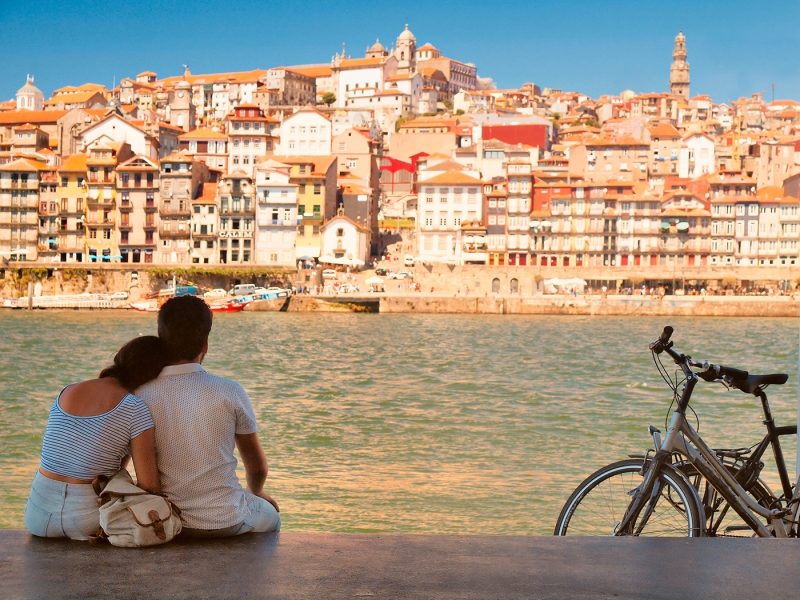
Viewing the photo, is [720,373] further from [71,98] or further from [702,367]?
[71,98]

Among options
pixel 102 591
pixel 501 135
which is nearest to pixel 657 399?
pixel 102 591

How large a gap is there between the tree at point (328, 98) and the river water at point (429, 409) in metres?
59.0

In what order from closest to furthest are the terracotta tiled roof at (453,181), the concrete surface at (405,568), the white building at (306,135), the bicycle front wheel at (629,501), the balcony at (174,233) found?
the concrete surface at (405,568)
the bicycle front wheel at (629,501)
the balcony at (174,233)
the terracotta tiled roof at (453,181)
the white building at (306,135)

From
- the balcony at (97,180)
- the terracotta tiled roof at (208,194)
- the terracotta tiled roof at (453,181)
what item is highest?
the terracotta tiled roof at (453,181)

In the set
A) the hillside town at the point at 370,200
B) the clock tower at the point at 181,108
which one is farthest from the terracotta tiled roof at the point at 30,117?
the clock tower at the point at 181,108

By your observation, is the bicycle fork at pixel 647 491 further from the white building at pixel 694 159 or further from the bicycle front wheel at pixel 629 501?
the white building at pixel 694 159

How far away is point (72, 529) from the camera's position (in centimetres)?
276

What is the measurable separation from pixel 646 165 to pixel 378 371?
154 ft

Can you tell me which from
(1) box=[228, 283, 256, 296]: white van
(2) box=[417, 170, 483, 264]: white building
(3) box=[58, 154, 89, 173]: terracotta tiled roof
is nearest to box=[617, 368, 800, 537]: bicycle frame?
(1) box=[228, 283, 256, 296]: white van

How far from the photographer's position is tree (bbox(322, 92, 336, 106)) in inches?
3730

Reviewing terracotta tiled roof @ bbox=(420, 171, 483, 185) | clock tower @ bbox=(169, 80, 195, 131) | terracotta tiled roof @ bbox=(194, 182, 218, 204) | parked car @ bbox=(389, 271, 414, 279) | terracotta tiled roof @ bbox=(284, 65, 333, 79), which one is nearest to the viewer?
parked car @ bbox=(389, 271, 414, 279)

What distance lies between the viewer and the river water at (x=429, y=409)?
805cm

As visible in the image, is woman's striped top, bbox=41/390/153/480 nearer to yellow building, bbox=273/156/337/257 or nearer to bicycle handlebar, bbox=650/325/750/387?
bicycle handlebar, bbox=650/325/750/387

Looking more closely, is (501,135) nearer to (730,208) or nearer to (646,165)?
(646,165)
